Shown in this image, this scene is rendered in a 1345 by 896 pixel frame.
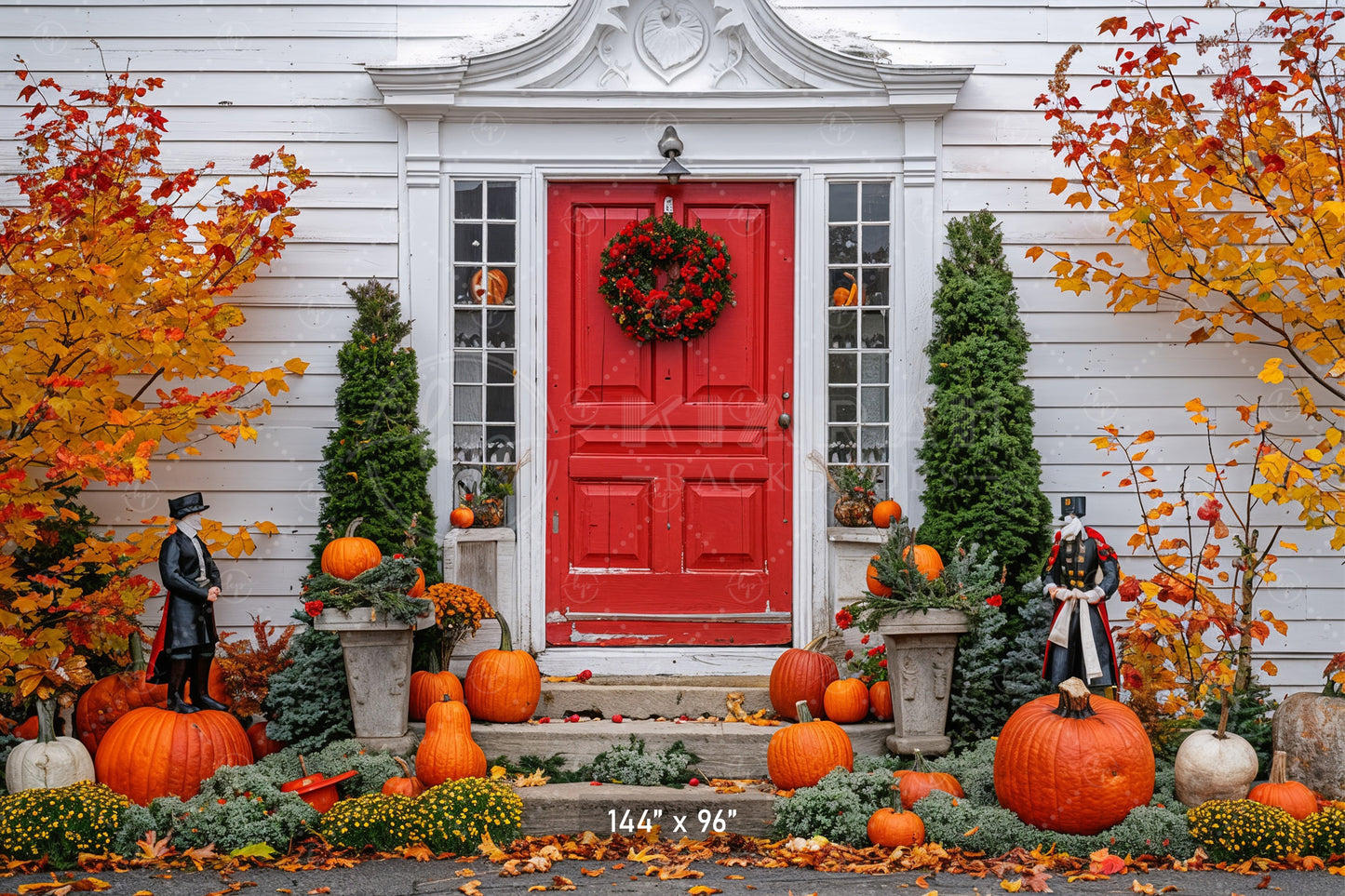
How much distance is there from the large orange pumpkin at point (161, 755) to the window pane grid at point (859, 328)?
3304 mm

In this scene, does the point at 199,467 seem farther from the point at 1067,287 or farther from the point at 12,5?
the point at 1067,287

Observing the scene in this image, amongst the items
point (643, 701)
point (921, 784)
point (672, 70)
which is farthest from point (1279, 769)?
point (672, 70)

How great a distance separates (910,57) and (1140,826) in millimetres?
3981

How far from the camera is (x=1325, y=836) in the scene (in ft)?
13.4

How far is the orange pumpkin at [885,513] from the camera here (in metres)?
5.64

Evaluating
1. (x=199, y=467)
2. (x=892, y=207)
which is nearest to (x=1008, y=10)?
(x=892, y=207)

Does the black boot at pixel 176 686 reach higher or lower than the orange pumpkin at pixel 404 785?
higher

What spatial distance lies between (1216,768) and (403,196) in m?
4.73

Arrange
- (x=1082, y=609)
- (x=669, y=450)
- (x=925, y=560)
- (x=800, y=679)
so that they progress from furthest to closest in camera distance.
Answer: (x=669, y=450)
(x=800, y=679)
(x=925, y=560)
(x=1082, y=609)

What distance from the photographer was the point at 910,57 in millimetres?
5883

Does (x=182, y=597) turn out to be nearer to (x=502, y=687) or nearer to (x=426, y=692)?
(x=426, y=692)

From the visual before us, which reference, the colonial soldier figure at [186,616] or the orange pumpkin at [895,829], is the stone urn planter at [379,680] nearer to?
the colonial soldier figure at [186,616]

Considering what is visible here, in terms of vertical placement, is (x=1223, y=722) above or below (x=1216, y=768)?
above

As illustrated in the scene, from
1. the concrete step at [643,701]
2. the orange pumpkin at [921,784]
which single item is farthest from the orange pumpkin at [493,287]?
the orange pumpkin at [921,784]
